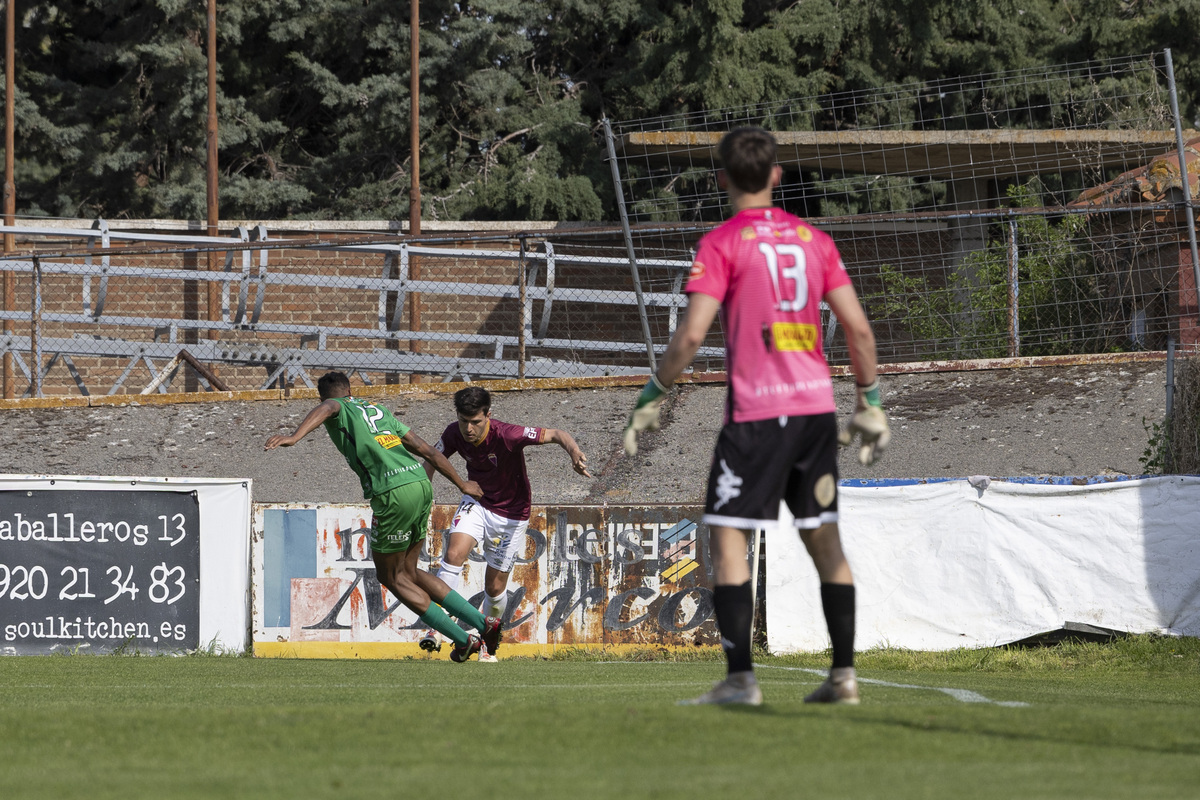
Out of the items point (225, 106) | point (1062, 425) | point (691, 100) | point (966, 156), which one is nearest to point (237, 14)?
point (225, 106)

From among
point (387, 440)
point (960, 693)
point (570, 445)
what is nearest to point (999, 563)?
point (570, 445)

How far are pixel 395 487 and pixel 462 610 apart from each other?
3.25ft

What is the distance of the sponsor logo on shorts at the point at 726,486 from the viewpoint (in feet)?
14.8

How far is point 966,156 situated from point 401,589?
1301 centimetres

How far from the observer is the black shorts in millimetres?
4508

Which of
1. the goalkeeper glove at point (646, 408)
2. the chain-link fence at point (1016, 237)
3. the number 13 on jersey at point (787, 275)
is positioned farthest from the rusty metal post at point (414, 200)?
the number 13 on jersey at point (787, 275)

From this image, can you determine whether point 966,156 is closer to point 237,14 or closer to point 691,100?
point 691,100

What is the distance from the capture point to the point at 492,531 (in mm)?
9953

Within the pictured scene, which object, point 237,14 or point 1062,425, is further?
point 237,14

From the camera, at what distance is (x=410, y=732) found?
160 inches

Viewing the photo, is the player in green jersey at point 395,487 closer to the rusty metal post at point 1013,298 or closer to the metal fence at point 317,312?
the metal fence at point 317,312

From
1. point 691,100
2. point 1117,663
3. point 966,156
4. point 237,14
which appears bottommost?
point 1117,663

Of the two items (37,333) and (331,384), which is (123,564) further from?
(37,333)

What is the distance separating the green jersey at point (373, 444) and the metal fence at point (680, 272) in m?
6.24
